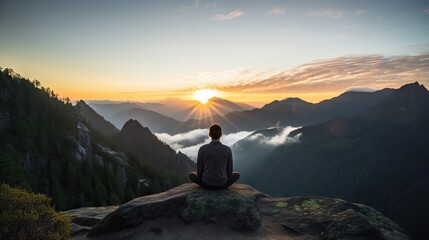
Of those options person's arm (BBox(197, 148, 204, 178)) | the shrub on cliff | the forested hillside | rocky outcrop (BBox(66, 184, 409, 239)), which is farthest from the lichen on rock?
the forested hillside

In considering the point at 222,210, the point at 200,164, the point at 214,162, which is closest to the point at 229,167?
the point at 214,162

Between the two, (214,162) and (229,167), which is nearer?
(214,162)

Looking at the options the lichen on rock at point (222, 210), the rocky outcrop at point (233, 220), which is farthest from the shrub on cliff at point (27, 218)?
the lichen on rock at point (222, 210)

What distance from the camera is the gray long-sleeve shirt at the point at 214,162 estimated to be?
15711mm

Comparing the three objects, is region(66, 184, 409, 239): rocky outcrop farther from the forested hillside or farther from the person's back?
the forested hillside

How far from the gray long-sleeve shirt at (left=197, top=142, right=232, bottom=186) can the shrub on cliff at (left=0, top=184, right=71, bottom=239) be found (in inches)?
297

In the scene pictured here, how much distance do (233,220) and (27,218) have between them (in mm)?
9452

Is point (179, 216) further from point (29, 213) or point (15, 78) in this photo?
point (15, 78)

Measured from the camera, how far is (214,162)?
15.9 m

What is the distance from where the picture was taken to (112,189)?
123m

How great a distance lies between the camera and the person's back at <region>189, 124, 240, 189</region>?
15.7 m

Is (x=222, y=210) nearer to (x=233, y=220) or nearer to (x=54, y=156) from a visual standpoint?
(x=233, y=220)

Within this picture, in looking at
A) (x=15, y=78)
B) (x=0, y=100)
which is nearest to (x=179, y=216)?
(x=0, y=100)

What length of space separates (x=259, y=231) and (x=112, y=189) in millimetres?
122584
